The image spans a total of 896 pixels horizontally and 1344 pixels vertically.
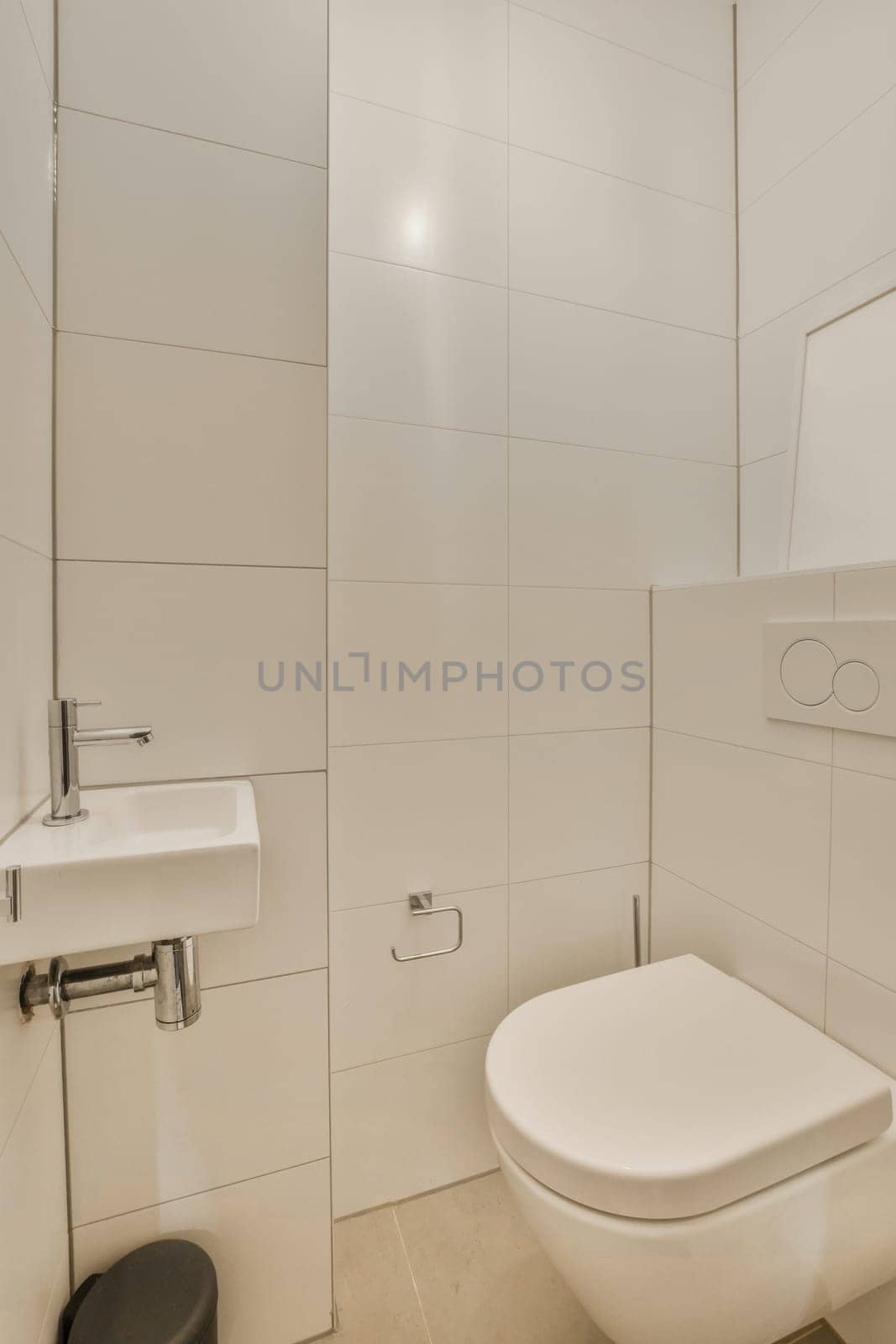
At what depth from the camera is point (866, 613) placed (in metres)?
0.96

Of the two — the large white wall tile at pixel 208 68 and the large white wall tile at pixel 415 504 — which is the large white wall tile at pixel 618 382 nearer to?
the large white wall tile at pixel 415 504

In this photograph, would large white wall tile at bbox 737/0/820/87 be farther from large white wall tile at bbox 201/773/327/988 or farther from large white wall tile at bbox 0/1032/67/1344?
large white wall tile at bbox 0/1032/67/1344

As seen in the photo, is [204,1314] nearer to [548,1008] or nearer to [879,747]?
[548,1008]

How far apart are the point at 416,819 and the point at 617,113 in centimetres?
162

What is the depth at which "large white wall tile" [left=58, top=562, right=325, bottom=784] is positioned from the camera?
867 mm

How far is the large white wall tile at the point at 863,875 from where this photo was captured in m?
0.94

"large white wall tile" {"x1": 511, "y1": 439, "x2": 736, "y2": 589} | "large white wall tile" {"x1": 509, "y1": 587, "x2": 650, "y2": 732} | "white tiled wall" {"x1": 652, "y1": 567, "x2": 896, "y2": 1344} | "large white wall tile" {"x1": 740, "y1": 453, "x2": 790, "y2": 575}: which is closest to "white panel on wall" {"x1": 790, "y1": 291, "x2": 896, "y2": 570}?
"large white wall tile" {"x1": 740, "y1": 453, "x2": 790, "y2": 575}

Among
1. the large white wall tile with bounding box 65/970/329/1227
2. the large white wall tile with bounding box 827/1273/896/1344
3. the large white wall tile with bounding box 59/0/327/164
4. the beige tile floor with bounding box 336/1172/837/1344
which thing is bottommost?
the beige tile floor with bounding box 336/1172/837/1344

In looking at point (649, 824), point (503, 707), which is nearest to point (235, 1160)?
point (503, 707)

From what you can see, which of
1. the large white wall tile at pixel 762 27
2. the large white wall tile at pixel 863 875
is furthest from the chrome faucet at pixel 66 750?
the large white wall tile at pixel 762 27

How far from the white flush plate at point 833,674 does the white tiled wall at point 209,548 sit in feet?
2.67

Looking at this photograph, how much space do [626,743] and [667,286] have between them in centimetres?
107

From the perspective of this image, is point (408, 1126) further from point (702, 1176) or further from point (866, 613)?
point (866, 613)

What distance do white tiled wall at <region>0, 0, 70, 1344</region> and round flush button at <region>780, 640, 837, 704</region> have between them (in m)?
1.16
